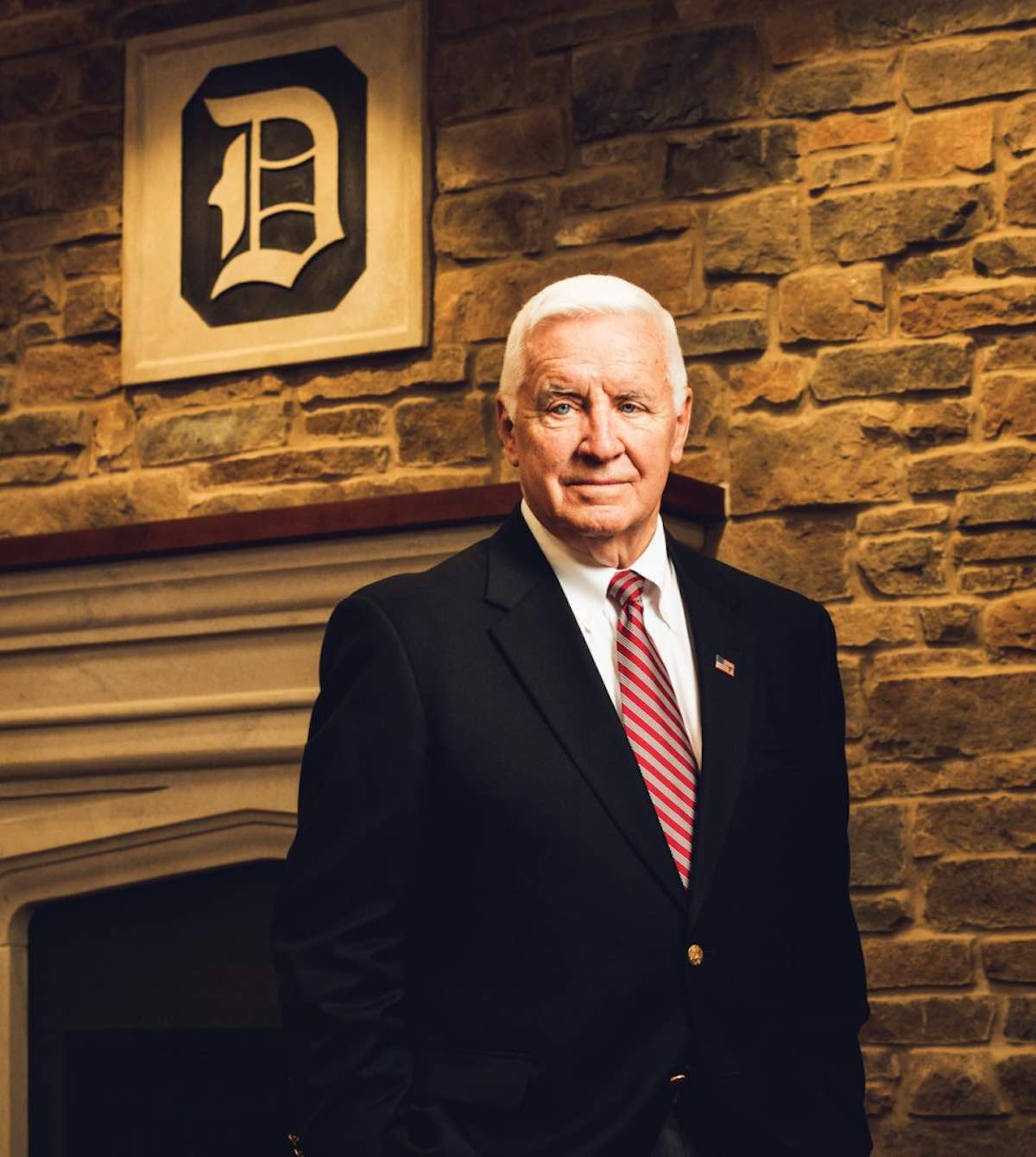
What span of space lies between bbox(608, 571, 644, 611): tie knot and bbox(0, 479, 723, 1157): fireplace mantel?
1.14 meters

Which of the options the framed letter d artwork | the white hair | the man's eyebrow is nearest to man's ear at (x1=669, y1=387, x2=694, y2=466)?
the white hair

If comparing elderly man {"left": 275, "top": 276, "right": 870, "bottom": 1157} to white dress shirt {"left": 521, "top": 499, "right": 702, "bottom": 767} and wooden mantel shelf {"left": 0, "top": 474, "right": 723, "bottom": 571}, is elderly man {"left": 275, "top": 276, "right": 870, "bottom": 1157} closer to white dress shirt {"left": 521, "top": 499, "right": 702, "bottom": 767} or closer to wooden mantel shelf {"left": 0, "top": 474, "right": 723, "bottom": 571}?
white dress shirt {"left": 521, "top": 499, "right": 702, "bottom": 767}

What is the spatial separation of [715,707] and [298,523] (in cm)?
141

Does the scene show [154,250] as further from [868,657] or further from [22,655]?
[868,657]

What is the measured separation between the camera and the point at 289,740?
3.16 metres

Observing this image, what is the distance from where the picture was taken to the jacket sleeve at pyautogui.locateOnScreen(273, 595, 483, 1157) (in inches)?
63.1

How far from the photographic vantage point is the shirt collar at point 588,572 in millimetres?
1840

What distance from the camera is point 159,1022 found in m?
3.36

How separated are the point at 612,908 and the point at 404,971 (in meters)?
0.22

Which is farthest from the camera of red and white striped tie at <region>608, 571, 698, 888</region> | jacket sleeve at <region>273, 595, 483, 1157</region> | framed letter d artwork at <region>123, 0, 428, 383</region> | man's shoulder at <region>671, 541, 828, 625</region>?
framed letter d artwork at <region>123, 0, 428, 383</region>

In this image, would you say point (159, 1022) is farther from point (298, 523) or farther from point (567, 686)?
point (567, 686)

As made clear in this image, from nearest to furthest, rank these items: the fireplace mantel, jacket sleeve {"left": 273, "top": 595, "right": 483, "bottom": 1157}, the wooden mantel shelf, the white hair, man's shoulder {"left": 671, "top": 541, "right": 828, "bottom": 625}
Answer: jacket sleeve {"left": 273, "top": 595, "right": 483, "bottom": 1157} → the white hair → man's shoulder {"left": 671, "top": 541, "right": 828, "bottom": 625} → the wooden mantel shelf → the fireplace mantel

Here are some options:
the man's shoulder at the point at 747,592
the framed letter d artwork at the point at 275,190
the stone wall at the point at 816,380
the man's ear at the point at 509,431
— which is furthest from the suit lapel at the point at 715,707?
the framed letter d artwork at the point at 275,190

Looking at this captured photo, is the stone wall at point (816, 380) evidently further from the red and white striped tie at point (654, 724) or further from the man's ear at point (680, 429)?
the red and white striped tie at point (654, 724)
